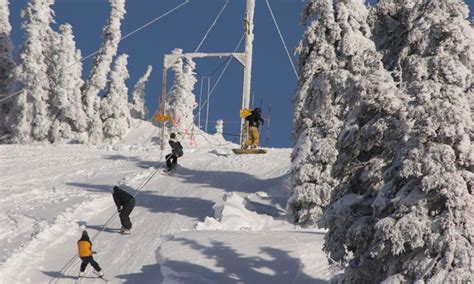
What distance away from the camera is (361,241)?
1380 cm

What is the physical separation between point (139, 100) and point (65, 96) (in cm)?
3305

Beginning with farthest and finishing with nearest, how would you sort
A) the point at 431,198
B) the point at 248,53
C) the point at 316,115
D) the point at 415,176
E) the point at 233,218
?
the point at 248,53, the point at 316,115, the point at 233,218, the point at 415,176, the point at 431,198

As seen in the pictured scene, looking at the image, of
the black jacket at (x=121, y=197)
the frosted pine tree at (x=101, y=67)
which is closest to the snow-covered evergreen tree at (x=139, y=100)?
the frosted pine tree at (x=101, y=67)

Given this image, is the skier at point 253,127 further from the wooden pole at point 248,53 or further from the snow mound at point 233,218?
the snow mound at point 233,218

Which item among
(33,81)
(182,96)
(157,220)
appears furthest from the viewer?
(182,96)

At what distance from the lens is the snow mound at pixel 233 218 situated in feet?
74.7

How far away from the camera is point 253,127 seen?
33.1 m

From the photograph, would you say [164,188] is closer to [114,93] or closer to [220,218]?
[220,218]

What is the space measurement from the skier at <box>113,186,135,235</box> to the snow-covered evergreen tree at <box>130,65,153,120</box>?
236 ft

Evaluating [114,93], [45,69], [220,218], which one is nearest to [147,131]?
[114,93]

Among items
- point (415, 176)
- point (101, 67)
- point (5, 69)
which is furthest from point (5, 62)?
point (415, 176)

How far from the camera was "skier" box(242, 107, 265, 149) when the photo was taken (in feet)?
107

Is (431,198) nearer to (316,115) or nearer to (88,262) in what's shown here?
(88,262)

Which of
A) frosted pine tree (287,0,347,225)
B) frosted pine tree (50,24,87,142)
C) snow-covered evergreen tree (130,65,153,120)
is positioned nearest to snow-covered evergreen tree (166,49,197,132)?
snow-covered evergreen tree (130,65,153,120)
